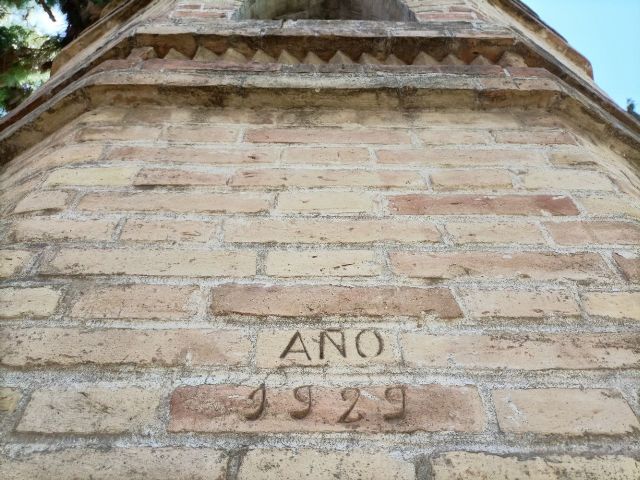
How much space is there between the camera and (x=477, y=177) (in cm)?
110

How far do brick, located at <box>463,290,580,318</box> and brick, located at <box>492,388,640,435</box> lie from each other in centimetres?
15

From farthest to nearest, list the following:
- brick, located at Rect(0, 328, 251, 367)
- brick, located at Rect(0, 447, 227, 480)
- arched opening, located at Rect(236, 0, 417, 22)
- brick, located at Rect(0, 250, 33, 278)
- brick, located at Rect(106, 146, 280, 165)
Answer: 1. arched opening, located at Rect(236, 0, 417, 22)
2. brick, located at Rect(106, 146, 280, 165)
3. brick, located at Rect(0, 250, 33, 278)
4. brick, located at Rect(0, 328, 251, 367)
5. brick, located at Rect(0, 447, 227, 480)

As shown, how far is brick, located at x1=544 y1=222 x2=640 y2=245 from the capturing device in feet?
3.12

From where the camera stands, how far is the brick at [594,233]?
95 cm

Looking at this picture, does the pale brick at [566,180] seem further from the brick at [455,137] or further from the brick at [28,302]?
the brick at [28,302]

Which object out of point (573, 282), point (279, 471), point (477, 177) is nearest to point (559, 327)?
point (573, 282)

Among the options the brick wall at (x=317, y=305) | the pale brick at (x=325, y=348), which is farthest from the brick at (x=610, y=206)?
the pale brick at (x=325, y=348)

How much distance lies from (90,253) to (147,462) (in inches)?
17.4

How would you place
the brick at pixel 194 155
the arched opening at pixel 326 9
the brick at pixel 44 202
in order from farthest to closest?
1. the arched opening at pixel 326 9
2. the brick at pixel 194 155
3. the brick at pixel 44 202

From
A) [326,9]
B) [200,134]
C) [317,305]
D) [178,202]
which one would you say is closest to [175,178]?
[178,202]

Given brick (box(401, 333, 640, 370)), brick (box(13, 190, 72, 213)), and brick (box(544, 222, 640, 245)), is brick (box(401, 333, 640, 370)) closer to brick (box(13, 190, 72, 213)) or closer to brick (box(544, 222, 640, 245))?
brick (box(544, 222, 640, 245))

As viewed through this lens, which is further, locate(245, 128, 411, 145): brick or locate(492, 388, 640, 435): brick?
locate(245, 128, 411, 145): brick

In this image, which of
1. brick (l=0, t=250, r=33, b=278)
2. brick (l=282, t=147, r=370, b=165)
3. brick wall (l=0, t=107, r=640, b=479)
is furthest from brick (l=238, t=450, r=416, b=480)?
brick (l=282, t=147, r=370, b=165)

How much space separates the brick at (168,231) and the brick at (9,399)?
332 millimetres
